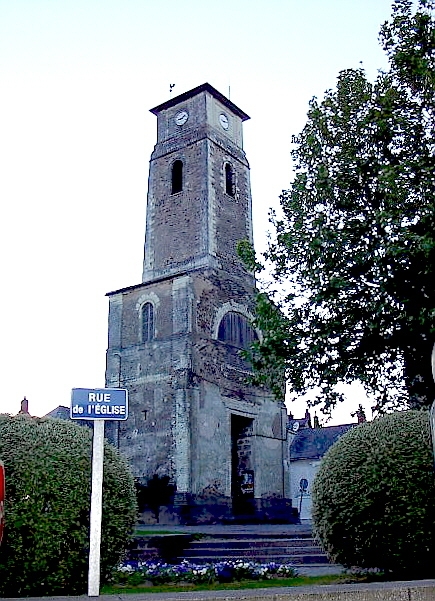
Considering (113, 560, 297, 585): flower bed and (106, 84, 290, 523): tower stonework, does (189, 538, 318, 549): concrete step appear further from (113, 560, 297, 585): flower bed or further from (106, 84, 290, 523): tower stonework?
(106, 84, 290, 523): tower stonework

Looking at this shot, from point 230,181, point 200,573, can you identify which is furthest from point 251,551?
point 230,181

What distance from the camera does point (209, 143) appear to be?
3291cm

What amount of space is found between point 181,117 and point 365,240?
22810mm

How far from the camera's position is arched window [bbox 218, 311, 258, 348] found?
1159 inches

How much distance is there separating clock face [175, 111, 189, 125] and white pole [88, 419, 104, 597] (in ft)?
99.9

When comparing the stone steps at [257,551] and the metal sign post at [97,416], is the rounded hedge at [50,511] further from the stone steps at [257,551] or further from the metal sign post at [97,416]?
the stone steps at [257,551]

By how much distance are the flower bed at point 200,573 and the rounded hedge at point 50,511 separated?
3.61m

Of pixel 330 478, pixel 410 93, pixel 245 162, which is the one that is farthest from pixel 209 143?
pixel 330 478

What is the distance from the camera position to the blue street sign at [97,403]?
19.2 ft

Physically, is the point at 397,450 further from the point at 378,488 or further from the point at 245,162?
the point at 245,162

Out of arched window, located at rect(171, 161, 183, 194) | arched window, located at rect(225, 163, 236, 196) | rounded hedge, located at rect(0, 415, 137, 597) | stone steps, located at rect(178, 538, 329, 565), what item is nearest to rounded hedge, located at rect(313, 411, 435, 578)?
rounded hedge, located at rect(0, 415, 137, 597)

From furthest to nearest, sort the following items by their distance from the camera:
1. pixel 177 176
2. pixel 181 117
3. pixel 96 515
Result: pixel 181 117, pixel 177 176, pixel 96 515

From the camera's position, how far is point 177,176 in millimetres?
33906

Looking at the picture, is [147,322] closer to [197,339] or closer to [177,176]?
[197,339]
